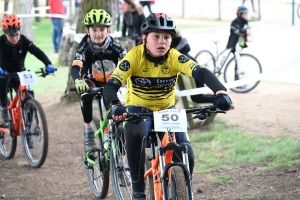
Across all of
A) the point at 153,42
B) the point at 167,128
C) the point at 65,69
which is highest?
the point at 153,42

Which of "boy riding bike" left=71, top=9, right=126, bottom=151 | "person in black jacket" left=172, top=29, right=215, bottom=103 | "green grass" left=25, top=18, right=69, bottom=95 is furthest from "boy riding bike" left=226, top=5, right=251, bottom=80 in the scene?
"boy riding bike" left=71, top=9, right=126, bottom=151

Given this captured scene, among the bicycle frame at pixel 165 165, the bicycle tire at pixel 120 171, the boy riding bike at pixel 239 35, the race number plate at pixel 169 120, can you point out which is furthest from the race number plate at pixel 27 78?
the boy riding bike at pixel 239 35

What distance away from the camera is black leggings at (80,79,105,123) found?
22.2 feet

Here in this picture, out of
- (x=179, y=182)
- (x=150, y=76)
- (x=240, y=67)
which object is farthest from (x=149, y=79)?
(x=240, y=67)

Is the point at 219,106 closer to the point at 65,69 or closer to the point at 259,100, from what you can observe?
the point at 259,100

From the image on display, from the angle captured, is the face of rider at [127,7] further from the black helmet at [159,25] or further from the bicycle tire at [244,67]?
the black helmet at [159,25]

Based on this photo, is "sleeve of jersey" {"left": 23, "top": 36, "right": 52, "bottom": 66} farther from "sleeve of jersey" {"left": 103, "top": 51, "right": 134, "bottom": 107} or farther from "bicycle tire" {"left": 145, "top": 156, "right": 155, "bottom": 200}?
"bicycle tire" {"left": 145, "top": 156, "right": 155, "bottom": 200}

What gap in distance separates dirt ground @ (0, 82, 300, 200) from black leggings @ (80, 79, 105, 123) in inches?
36.1

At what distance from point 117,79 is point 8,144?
4.77 m

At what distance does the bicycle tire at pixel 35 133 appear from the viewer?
8344 mm

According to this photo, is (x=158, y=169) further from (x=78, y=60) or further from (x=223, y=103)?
(x=78, y=60)

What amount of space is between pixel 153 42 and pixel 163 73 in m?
0.28

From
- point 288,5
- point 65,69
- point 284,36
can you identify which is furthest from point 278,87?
point 288,5

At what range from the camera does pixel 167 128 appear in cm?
473
